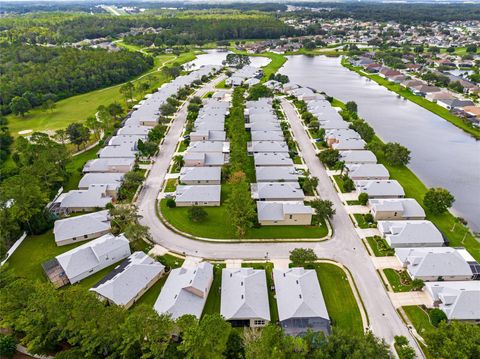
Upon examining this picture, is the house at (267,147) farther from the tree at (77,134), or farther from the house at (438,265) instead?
the tree at (77,134)

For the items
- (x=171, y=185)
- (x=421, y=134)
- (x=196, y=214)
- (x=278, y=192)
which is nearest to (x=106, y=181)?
(x=171, y=185)

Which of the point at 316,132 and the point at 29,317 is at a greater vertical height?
the point at 29,317

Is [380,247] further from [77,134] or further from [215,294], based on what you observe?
[77,134]

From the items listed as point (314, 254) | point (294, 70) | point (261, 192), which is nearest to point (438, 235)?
point (314, 254)

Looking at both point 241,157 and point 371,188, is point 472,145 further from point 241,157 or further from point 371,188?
point 241,157

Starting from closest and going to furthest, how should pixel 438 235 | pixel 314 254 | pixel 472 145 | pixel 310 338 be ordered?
pixel 310 338, pixel 314 254, pixel 438 235, pixel 472 145

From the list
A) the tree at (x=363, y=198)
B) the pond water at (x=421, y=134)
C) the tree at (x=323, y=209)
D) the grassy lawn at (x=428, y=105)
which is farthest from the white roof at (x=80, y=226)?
the grassy lawn at (x=428, y=105)
